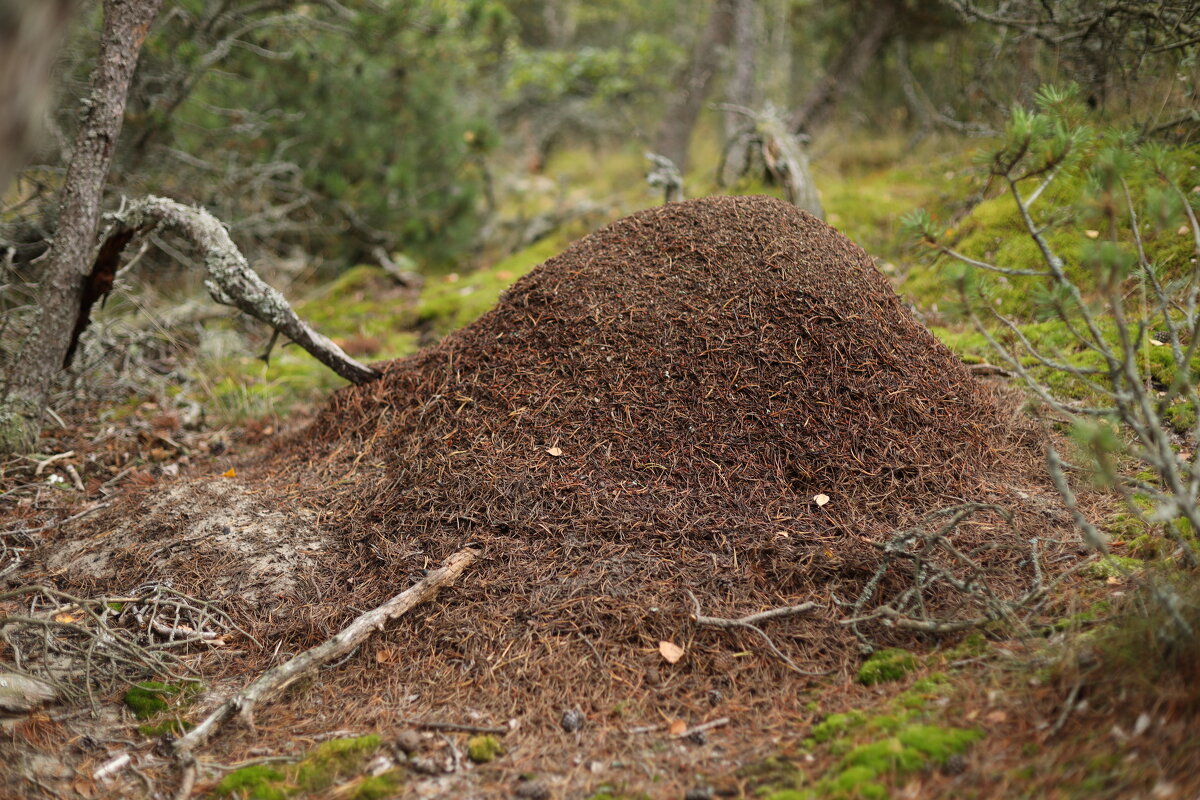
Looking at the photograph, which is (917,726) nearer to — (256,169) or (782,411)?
(782,411)

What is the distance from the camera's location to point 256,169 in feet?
23.1

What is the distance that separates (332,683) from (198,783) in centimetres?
52

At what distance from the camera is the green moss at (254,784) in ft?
7.29

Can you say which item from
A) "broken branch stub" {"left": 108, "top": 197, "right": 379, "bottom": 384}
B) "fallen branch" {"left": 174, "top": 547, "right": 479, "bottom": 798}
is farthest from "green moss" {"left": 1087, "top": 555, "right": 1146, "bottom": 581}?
"broken branch stub" {"left": 108, "top": 197, "right": 379, "bottom": 384}

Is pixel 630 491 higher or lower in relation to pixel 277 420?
higher

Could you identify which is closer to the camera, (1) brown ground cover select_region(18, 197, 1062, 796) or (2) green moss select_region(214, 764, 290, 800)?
(2) green moss select_region(214, 764, 290, 800)

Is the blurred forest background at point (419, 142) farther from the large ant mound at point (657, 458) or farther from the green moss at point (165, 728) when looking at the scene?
the green moss at point (165, 728)

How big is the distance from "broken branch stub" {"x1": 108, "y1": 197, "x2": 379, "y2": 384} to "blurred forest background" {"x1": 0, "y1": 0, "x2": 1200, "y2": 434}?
85cm

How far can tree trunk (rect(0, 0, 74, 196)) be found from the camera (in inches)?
57.2

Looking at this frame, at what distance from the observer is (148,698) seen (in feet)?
8.84

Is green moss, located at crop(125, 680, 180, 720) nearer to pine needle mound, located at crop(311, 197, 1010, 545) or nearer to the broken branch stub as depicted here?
pine needle mound, located at crop(311, 197, 1010, 545)

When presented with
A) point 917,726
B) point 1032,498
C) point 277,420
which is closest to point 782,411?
point 1032,498

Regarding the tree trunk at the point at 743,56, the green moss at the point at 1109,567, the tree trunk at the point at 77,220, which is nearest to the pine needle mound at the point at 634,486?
the green moss at the point at 1109,567

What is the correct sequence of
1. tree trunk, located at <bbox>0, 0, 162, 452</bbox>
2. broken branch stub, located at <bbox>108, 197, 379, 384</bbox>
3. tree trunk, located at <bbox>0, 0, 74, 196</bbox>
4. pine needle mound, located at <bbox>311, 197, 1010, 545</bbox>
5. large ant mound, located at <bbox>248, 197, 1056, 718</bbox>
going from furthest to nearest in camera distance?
broken branch stub, located at <bbox>108, 197, 379, 384</bbox> < tree trunk, located at <bbox>0, 0, 162, 452</bbox> < pine needle mound, located at <bbox>311, 197, 1010, 545</bbox> < large ant mound, located at <bbox>248, 197, 1056, 718</bbox> < tree trunk, located at <bbox>0, 0, 74, 196</bbox>
